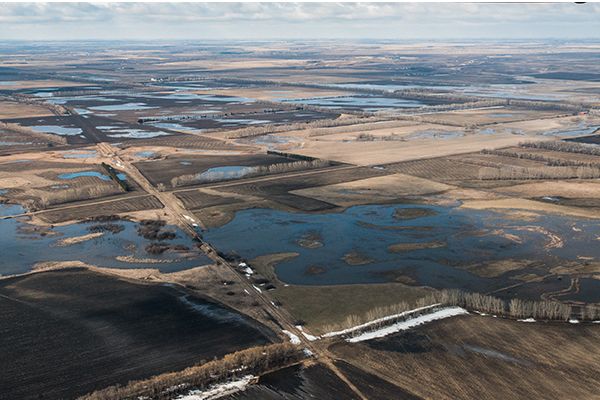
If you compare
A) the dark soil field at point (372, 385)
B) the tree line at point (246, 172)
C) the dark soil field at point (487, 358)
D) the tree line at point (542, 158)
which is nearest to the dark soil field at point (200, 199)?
the tree line at point (246, 172)

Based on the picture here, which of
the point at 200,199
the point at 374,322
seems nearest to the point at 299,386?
the point at 374,322

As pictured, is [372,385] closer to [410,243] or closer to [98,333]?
[98,333]

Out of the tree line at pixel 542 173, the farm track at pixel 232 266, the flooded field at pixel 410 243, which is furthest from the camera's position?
the tree line at pixel 542 173


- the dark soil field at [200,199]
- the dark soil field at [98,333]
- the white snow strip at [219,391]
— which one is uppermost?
the dark soil field at [200,199]

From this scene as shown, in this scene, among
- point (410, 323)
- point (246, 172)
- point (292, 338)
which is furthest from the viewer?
point (246, 172)

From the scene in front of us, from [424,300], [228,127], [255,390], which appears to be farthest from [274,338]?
[228,127]

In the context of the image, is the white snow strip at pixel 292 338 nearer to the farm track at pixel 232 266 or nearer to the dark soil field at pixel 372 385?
the farm track at pixel 232 266

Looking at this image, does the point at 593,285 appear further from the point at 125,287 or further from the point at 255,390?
the point at 125,287
